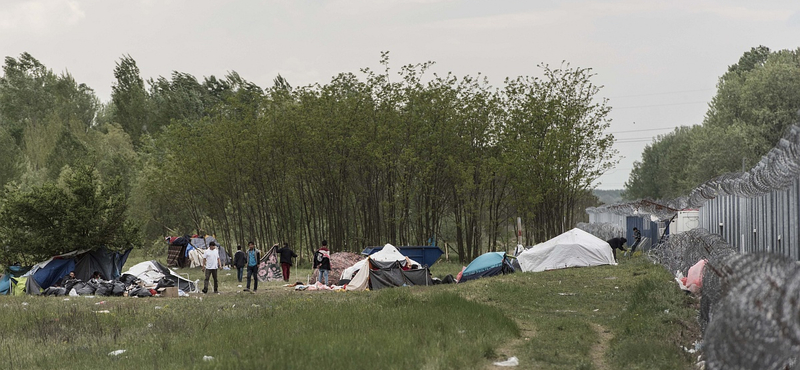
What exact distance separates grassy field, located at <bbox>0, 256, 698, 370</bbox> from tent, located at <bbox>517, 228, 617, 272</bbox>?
35.0ft

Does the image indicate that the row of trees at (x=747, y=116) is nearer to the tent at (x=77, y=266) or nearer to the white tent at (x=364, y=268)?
the white tent at (x=364, y=268)

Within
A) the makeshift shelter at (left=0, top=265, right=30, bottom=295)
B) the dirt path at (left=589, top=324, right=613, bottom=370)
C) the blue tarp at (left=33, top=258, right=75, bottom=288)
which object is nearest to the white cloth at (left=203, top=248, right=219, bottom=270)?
the blue tarp at (left=33, top=258, right=75, bottom=288)

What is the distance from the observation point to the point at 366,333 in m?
11.7

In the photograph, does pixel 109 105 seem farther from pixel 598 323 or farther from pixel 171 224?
pixel 598 323

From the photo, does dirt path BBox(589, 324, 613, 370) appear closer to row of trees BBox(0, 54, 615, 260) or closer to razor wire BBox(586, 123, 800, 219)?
razor wire BBox(586, 123, 800, 219)

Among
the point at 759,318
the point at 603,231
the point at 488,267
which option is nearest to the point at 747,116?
the point at 603,231

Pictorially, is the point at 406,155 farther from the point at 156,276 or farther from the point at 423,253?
the point at 156,276

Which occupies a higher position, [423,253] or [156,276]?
[423,253]

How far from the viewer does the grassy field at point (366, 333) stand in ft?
32.8

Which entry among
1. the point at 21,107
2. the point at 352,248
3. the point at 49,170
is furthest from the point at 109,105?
the point at 352,248

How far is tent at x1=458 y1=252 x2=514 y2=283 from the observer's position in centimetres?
2827

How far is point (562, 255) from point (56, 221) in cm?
1746

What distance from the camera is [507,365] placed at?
32.9 ft

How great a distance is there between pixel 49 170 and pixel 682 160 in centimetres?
5445
